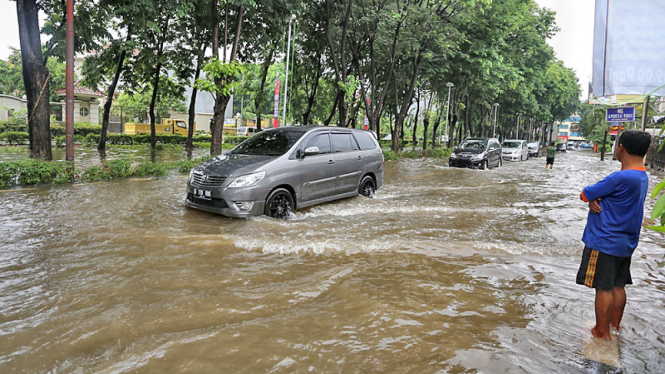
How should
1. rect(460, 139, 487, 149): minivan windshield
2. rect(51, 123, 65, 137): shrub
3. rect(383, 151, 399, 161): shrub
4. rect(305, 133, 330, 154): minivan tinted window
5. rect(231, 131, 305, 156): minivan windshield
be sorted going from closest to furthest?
rect(231, 131, 305, 156): minivan windshield < rect(305, 133, 330, 154): minivan tinted window < rect(460, 139, 487, 149): minivan windshield < rect(383, 151, 399, 161): shrub < rect(51, 123, 65, 137): shrub

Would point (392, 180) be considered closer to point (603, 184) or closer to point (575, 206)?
point (575, 206)

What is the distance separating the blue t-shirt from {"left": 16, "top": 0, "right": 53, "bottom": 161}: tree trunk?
12.9 metres

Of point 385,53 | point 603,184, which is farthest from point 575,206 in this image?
point 385,53

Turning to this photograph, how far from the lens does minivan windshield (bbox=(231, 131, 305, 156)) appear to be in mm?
7973

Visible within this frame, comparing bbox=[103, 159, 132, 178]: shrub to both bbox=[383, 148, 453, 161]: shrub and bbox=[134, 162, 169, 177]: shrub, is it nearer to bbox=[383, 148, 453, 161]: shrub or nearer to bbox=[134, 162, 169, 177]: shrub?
bbox=[134, 162, 169, 177]: shrub

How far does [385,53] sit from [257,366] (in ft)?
75.1

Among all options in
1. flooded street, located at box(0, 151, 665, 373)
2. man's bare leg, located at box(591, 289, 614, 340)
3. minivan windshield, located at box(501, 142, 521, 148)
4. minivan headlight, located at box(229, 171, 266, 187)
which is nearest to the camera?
flooded street, located at box(0, 151, 665, 373)

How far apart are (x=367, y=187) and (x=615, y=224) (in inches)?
271

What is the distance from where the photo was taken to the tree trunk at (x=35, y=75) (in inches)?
451

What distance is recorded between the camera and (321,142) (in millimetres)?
8594

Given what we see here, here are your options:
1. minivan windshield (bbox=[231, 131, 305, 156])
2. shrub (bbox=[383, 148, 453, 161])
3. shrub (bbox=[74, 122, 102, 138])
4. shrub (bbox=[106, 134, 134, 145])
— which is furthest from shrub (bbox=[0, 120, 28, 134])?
minivan windshield (bbox=[231, 131, 305, 156])

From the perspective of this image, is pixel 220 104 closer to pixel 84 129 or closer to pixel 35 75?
pixel 35 75

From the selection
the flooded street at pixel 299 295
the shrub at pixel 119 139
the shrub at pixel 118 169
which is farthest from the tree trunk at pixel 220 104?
the shrub at pixel 119 139

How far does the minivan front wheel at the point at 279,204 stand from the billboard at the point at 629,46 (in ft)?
17.5
